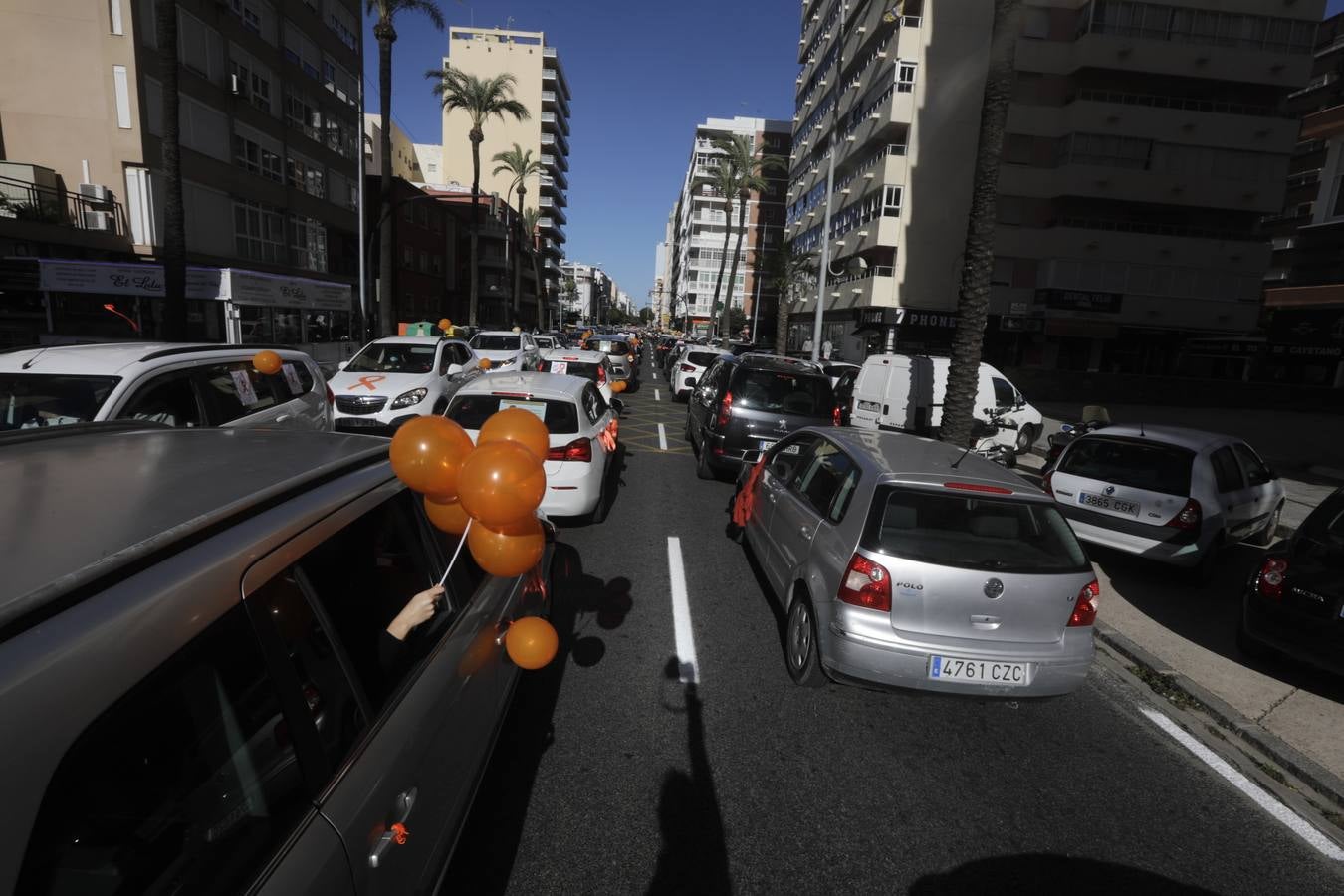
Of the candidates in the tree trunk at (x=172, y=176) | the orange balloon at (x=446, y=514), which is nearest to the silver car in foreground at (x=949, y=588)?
the orange balloon at (x=446, y=514)

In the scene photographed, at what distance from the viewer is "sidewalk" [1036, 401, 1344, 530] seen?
12.4 metres

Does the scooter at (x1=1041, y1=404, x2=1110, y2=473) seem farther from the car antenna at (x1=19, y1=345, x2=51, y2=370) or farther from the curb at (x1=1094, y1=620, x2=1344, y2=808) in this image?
the car antenna at (x1=19, y1=345, x2=51, y2=370)

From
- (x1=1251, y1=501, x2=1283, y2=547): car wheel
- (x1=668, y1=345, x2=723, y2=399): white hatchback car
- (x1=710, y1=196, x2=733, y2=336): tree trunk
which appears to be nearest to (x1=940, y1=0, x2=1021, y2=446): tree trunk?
(x1=1251, y1=501, x2=1283, y2=547): car wheel

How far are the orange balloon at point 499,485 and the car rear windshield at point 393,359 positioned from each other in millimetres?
10524

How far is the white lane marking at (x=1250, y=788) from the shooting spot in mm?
3469

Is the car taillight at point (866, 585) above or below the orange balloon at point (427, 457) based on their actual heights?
below

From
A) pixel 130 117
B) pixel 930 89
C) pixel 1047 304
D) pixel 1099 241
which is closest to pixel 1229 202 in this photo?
pixel 1099 241

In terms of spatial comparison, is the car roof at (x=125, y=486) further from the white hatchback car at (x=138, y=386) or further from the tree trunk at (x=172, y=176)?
the tree trunk at (x=172, y=176)

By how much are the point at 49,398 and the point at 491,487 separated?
5236 millimetres

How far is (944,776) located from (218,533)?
375 cm

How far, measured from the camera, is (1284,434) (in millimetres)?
20516

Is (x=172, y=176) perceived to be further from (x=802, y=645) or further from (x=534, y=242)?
(x=534, y=242)

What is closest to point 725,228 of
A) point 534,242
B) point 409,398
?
point 534,242

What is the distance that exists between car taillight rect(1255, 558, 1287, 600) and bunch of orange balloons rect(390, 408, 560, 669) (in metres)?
5.26
